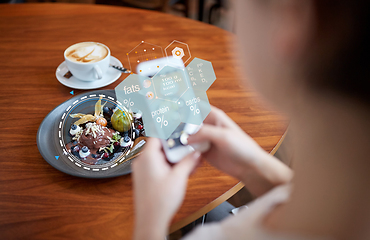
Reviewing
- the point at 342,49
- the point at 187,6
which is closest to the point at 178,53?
the point at 342,49

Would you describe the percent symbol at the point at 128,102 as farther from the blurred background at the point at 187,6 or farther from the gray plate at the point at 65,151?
the blurred background at the point at 187,6

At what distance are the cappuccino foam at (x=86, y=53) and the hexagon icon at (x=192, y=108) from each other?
34cm

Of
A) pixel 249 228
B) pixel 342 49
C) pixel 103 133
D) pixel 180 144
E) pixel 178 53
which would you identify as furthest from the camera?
pixel 178 53

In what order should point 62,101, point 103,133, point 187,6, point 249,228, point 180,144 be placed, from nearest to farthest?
point 249,228, point 180,144, point 103,133, point 62,101, point 187,6

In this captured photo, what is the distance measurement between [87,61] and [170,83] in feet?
0.99

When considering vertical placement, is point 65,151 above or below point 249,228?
below

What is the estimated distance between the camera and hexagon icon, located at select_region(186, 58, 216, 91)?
0.70 meters

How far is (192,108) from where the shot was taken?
0.62 meters

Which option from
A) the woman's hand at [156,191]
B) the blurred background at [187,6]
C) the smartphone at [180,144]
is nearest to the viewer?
the woman's hand at [156,191]

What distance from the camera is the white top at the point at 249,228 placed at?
37 centimetres

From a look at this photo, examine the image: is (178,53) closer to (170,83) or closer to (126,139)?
(170,83)

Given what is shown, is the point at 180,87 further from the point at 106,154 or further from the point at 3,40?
the point at 3,40

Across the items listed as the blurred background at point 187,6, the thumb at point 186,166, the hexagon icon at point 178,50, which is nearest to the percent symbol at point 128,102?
the hexagon icon at point 178,50

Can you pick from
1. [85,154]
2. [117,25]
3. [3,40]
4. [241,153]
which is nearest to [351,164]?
[241,153]
